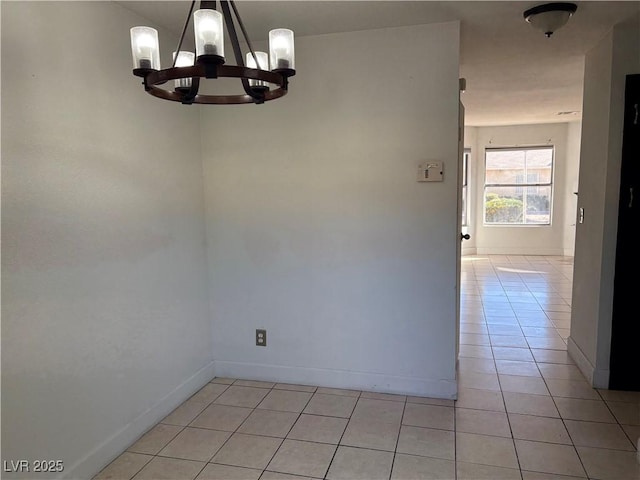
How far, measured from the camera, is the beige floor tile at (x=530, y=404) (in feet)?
8.75

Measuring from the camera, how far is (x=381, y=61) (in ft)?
8.98

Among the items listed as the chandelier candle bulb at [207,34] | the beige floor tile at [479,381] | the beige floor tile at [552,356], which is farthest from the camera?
the beige floor tile at [552,356]

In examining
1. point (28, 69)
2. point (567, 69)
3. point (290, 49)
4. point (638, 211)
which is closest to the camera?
point (290, 49)

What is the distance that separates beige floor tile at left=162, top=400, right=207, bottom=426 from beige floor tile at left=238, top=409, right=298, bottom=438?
33 cm

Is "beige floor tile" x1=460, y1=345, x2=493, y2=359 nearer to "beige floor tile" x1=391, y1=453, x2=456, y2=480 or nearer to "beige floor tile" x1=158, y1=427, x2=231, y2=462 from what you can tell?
"beige floor tile" x1=391, y1=453, x2=456, y2=480

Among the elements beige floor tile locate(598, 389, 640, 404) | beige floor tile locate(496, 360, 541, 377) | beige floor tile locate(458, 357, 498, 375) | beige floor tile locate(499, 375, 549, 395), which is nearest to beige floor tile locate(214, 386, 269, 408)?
beige floor tile locate(458, 357, 498, 375)

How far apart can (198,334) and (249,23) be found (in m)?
2.00

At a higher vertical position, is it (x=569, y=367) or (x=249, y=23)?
(x=249, y=23)

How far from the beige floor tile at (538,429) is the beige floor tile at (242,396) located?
1.53 metres

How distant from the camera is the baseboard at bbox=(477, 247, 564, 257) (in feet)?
26.7

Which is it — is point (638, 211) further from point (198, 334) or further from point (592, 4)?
point (198, 334)

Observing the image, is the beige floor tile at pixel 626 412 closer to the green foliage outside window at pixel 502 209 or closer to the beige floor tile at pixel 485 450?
the beige floor tile at pixel 485 450

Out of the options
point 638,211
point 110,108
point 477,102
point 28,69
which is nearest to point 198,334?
Answer: point 110,108

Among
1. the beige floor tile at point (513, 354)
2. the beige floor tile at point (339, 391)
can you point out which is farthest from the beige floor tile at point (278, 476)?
the beige floor tile at point (513, 354)
